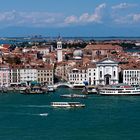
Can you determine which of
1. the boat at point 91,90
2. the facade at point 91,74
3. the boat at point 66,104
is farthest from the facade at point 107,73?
the boat at point 66,104

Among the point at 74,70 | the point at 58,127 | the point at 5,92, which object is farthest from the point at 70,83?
the point at 58,127

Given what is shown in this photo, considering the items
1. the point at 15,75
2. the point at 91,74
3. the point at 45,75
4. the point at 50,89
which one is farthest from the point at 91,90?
the point at 15,75

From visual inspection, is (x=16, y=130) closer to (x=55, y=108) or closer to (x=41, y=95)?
(x=55, y=108)

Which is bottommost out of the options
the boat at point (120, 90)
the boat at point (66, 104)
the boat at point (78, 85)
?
the boat at point (78, 85)

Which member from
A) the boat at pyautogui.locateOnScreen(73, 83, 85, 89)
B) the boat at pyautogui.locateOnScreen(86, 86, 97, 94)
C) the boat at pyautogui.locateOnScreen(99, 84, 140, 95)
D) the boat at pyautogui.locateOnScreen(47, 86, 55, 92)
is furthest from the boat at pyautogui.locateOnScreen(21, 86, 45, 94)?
the boat at pyautogui.locateOnScreen(73, 83, 85, 89)

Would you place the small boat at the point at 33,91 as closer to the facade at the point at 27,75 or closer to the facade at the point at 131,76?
the facade at the point at 27,75

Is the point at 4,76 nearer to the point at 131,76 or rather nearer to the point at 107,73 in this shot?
the point at 107,73
